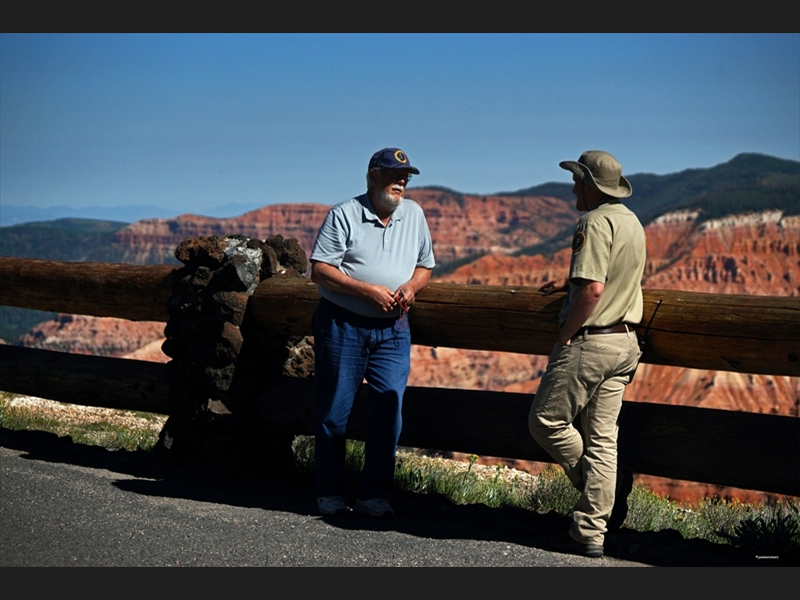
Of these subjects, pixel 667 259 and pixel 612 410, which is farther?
pixel 667 259

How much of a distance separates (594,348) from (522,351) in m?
0.71

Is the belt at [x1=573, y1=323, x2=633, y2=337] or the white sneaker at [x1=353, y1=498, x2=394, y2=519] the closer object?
the belt at [x1=573, y1=323, x2=633, y2=337]

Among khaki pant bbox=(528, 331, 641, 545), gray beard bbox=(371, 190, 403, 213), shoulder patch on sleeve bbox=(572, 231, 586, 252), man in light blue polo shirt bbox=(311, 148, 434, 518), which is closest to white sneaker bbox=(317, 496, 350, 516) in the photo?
man in light blue polo shirt bbox=(311, 148, 434, 518)

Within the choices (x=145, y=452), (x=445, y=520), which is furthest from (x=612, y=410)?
(x=145, y=452)

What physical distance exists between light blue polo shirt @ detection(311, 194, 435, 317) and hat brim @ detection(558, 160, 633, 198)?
924 millimetres

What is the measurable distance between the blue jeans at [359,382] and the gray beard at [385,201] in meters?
0.54

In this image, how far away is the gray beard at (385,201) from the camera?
15.6 feet

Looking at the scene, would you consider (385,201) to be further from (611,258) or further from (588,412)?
(588,412)

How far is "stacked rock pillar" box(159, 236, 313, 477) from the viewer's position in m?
5.68

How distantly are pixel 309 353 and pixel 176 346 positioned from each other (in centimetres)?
81

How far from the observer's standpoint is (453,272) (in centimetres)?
11781

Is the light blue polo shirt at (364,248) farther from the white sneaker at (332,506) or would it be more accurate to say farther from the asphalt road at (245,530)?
the asphalt road at (245,530)

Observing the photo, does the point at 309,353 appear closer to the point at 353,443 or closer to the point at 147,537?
the point at 353,443

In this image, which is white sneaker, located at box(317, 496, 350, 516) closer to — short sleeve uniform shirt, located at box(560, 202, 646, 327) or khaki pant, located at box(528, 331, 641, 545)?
khaki pant, located at box(528, 331, 641, 545)
